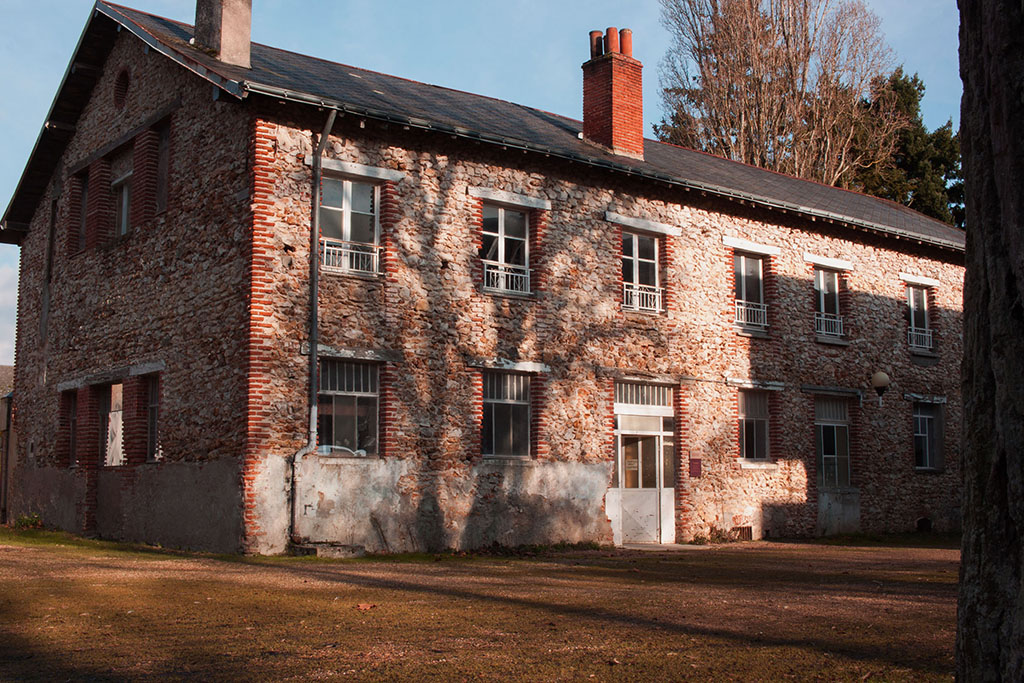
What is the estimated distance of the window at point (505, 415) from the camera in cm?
1568

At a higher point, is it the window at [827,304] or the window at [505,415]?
the window at [827,304]

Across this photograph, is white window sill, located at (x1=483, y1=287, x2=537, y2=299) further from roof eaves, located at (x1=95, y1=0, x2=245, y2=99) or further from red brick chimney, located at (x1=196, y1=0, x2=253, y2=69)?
red brick chimney, located at (x1=196, y1=0, x2=253, y2=69)

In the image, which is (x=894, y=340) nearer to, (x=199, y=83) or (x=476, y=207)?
(x=476, y=207)

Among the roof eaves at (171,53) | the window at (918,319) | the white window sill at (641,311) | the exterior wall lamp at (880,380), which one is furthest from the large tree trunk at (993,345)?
the window at (918,319)

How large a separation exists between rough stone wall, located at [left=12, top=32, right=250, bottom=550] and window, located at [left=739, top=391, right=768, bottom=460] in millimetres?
9780

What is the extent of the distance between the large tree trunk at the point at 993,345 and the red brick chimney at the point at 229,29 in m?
13.4

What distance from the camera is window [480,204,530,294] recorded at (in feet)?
52.7

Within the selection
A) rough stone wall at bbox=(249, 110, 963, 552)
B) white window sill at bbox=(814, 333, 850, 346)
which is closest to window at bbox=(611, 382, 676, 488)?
rough stone wall at bbox=(249, 110, 963, 552)

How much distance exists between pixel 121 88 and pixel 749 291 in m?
12.0

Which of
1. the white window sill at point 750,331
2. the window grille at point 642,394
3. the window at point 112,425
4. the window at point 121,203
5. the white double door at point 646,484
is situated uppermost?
the window at point 121,203

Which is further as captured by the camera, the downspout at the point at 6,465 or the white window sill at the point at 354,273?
the downspout at the point at 6,465

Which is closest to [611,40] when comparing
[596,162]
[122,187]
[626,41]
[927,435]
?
[626,41]

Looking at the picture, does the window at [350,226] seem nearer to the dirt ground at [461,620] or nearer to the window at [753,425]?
the dirt ground at [461,620]

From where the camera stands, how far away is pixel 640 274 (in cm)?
1808
